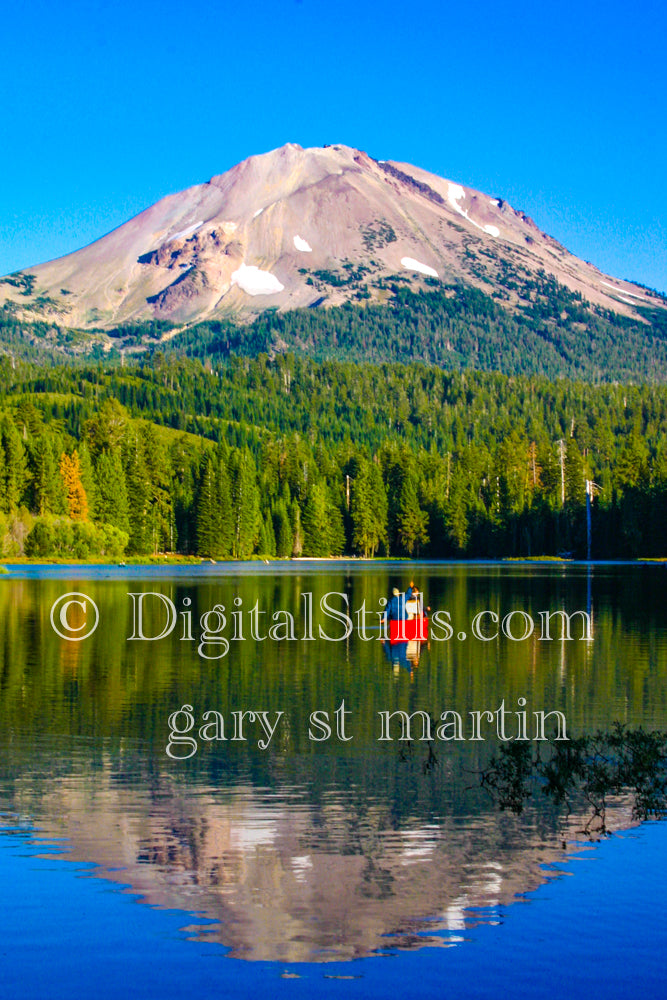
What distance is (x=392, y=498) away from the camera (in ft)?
649

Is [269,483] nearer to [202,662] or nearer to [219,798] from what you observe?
[202,662]

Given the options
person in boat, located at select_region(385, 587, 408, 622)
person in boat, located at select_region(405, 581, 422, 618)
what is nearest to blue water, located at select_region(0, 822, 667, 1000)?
person in boat, located at select_region(405, 581, 422, 618)

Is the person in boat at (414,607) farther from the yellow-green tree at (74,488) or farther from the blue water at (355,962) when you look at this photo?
the yellow-green tree at (74,488)

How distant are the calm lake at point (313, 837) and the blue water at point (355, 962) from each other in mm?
32

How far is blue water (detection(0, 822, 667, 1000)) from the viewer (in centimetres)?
1097

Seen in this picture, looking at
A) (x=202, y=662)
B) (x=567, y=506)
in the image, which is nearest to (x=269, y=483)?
(x=567, y=506)

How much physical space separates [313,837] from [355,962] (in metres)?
4.63

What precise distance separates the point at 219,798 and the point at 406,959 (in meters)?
7.39

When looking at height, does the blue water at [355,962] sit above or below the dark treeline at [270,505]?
below

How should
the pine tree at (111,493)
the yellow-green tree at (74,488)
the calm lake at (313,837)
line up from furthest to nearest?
the pine tree at (111,493) → the yellow-green tree at (74,488) → the calm lake at (313,837)

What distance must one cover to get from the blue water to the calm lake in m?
0.03

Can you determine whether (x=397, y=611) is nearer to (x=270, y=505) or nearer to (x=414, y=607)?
(x=414, y=607)

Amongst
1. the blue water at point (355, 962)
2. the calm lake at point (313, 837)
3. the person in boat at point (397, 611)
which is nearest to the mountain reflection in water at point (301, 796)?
the calm lake at point (313, 837)

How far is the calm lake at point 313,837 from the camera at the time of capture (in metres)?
11.6
